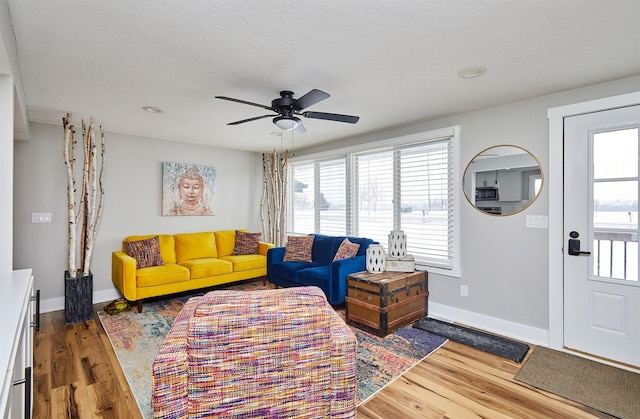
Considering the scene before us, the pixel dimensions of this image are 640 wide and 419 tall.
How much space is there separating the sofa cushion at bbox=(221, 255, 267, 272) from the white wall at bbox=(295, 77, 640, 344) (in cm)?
265

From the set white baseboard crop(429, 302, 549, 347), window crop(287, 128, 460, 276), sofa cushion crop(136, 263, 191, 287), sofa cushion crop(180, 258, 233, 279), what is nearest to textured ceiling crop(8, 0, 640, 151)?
window crop(287, 128, 460, 276)

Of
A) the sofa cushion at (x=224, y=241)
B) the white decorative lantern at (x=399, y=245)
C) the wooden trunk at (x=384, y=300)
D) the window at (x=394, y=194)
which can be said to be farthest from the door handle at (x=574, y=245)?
the sofa cushion at (x=224, y=241)

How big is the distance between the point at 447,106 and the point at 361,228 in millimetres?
2067

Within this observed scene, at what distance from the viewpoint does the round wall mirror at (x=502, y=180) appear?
3.09m

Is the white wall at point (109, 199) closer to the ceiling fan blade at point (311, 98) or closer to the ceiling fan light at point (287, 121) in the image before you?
the ceiling fan light at point (287, 121)

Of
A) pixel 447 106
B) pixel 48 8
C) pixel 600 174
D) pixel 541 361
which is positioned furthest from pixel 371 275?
pixel 48 8

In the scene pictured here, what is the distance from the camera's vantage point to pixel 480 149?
134 inches

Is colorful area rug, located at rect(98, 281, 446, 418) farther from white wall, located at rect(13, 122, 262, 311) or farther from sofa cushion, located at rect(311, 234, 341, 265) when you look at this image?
sofa cushion, located at rect(311, 234, 341, 265)

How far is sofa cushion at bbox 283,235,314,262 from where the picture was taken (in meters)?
4.61

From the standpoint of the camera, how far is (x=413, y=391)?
2250 millimetres

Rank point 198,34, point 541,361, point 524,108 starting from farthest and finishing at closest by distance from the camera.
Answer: point 524,108 < point 541,361 < point 198,34

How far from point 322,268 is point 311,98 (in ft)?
7.58

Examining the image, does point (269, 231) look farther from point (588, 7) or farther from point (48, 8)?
point (588, 7)

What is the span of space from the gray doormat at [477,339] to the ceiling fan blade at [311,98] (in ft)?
8.31
